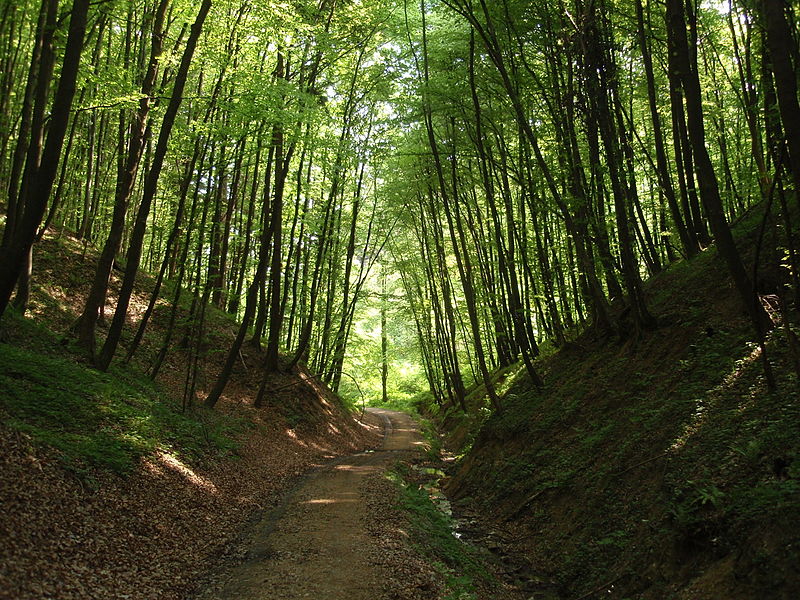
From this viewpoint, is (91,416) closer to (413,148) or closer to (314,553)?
(314,553)

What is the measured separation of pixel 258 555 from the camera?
594cm

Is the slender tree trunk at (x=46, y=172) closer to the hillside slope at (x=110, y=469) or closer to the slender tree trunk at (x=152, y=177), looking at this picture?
the hillside slope at (x=110, y=469)

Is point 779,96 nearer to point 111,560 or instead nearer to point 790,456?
point 790,456

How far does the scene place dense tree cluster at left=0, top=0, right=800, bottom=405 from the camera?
6.93 metres

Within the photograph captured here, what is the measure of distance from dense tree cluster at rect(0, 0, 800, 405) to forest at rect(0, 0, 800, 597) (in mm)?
67

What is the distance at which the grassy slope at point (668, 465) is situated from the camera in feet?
13.5

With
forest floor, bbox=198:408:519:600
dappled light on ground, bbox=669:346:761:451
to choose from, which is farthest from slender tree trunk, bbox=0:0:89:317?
dappled light on ground, bbox=669:346:761:451

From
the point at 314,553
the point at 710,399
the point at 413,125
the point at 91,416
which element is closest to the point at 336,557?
the point at 314,553

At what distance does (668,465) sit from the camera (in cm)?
571

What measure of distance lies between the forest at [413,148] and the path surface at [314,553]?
4.13 meters

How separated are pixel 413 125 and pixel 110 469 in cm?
1268

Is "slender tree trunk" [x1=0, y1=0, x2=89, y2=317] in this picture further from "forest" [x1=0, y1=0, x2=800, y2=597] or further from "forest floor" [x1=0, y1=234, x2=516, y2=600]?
"forest floor" [x1=0, y1=234, x2=516, y2=600]

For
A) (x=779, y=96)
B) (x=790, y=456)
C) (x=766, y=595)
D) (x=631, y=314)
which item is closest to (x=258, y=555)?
(x=766, y=595)

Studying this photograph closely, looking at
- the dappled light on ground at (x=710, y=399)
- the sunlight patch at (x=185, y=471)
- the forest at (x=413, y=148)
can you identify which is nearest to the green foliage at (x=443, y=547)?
the dappled light on ground at (x=710, y=399)
